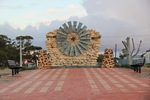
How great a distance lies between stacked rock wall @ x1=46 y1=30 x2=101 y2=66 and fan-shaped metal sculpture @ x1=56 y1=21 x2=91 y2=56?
0.27 metres

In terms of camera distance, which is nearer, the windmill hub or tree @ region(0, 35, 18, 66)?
the windmill hub

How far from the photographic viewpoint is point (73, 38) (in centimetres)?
2091

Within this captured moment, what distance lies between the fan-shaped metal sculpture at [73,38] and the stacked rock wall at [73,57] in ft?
0.88

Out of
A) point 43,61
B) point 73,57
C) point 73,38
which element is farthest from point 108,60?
point 43,61

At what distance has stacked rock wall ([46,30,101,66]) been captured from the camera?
2072cm

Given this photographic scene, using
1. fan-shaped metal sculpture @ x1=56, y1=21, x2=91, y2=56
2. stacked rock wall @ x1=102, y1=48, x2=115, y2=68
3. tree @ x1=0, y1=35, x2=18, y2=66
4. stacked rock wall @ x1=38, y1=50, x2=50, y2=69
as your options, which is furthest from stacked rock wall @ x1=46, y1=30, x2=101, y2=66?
tree @ x1=0, y1=35, x2=18, y2=66

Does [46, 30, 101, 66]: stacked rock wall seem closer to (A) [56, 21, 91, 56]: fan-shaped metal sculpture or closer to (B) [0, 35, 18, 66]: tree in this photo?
(A) [56, 21, 91, 56]: fan-shaped metal sculpture

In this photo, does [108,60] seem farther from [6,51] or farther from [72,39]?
[6,51]

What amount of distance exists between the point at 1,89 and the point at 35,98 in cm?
212

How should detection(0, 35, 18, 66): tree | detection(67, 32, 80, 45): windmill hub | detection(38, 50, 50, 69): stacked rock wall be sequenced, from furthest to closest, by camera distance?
detection(0, 35, 18, 66): tree
detection(67, 32, 80, 45): windmill hub
detection(38, 50, 50, 69): stacked rock wall

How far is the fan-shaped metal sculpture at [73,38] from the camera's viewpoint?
821 inches

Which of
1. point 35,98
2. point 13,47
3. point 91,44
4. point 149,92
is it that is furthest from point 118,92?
point 13,47

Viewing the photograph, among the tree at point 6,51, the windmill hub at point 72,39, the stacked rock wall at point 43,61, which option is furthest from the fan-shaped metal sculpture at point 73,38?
the tree at point 6,51

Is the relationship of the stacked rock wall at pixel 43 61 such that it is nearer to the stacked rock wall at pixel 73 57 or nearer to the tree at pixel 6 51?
the stacked rock wall at pixel 73 57
